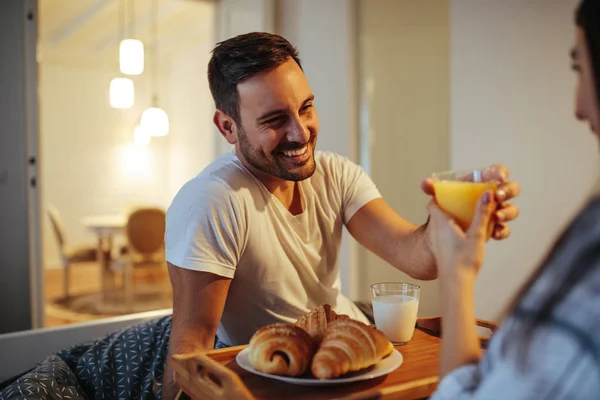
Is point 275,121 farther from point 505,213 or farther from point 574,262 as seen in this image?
point 574,262

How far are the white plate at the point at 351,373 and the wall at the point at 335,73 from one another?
103 inches

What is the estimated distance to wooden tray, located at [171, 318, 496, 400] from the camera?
90 centimetres

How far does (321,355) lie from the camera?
93 cm

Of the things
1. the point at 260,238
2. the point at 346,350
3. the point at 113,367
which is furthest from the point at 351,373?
the point at 113,367

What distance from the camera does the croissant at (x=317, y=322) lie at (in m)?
1.05

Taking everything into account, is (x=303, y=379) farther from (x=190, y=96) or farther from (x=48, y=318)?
(x=190, y=96)

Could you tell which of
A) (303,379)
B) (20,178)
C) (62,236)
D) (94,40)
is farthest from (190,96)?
(303,379)

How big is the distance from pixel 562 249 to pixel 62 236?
5170mm

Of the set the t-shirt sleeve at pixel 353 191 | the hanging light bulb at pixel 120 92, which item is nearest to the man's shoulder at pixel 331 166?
the t-shirt sleeve at pixel 353 191

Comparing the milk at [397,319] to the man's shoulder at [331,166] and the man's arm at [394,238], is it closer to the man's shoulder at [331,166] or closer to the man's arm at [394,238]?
the man's arm at [394,238]

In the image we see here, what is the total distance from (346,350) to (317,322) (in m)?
0.15

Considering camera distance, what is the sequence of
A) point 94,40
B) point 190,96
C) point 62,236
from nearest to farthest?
point 62,236 < point 94,40 < point 190,96

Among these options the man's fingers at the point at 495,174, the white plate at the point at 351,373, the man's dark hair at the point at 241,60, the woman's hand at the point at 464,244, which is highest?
the man's dark hair at the point at 241,60

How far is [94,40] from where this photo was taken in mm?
7148
